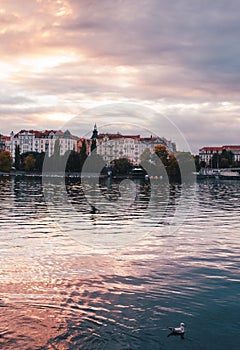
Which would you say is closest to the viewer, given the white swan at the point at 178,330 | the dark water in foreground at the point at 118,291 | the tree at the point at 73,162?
the dark water in foreground at the point at 118,291

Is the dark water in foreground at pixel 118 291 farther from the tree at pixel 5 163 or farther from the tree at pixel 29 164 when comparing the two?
the tree at pixel 5 163

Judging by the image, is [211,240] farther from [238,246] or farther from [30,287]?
[30,287]

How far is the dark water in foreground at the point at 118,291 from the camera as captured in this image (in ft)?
41.0

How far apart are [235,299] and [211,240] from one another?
11023 millimetres

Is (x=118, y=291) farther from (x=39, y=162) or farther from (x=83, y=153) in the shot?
(x=39, y=162)

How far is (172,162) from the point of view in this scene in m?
166

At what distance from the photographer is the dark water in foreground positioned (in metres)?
12.5

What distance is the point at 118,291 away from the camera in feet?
53.8

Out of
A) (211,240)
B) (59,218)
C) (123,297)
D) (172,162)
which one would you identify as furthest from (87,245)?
A: (172,162)

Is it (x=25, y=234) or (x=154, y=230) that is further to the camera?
(x=154, y=230)

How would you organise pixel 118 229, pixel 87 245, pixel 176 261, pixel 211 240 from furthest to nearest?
pixel 118 229 → pixel 211 240 → pixel 87 245 → pixel 176 261

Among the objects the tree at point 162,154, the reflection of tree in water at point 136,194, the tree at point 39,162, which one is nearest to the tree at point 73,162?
the tree at point 39,162

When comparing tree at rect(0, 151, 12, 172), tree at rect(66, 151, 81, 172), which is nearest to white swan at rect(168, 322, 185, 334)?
tree at rect(66, 151, 81, 172)

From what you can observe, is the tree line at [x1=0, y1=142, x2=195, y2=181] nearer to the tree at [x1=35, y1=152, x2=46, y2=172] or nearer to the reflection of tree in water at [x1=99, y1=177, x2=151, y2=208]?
the tree at [x1=35, y1=152, x2=46, y2=172]
